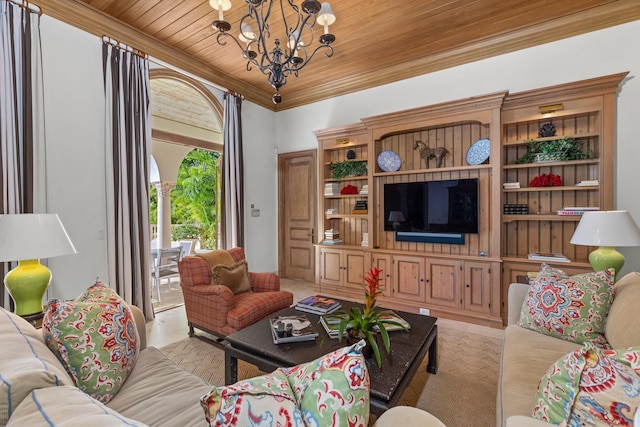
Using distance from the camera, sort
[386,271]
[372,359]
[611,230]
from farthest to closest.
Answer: [386,271]
[611,230]
[372,359]

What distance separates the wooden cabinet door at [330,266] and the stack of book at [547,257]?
2.31 meters

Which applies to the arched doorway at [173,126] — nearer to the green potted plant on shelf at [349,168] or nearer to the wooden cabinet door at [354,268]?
the green potted plant on shelf at [349,168]

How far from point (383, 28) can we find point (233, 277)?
3.12 meters

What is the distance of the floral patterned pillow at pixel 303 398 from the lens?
2.13 feet

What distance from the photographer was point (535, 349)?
1710 millimetres

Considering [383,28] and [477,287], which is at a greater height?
[383,28]

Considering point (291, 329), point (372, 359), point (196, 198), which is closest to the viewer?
point (372, 359)

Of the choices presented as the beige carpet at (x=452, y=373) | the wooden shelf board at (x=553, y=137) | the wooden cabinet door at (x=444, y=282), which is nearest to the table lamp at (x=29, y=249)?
the beige carpet at (x=452, y=373)

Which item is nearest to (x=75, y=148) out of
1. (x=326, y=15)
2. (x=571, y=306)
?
(x=326, y=15)

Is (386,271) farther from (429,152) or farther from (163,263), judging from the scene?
(163,263)

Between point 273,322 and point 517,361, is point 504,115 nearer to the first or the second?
point 517,361

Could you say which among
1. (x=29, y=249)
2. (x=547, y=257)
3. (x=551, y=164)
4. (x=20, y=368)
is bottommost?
(x=547, y=257)

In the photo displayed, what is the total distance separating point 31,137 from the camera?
2533 millimetres

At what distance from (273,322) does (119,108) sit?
9.23 ft
